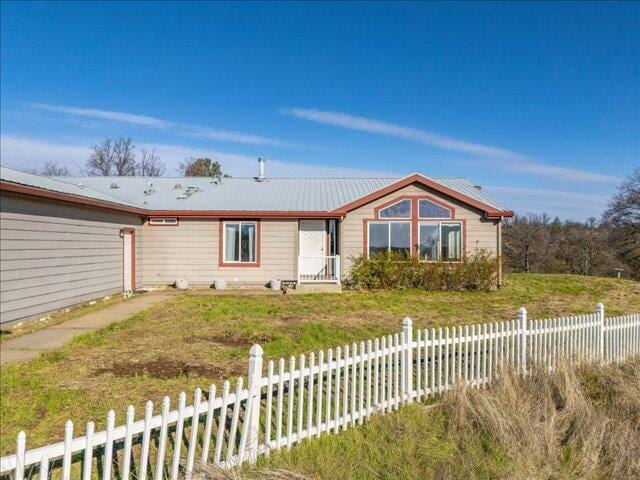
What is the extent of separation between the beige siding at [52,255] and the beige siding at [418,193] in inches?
300

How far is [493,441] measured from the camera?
159 inches

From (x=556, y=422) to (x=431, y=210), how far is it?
1167 cm

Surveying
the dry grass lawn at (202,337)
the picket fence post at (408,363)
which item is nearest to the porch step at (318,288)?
the dry grass lawn at (202,337)

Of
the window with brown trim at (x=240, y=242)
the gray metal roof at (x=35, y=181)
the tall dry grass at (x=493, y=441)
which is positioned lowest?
the tall dry grass at (x=493, y=441)

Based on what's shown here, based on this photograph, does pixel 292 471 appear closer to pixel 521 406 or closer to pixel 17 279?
pixel 521 406

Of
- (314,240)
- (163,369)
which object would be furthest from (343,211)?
(163,369)

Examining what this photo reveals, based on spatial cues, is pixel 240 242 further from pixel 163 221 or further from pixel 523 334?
pixel 523 334

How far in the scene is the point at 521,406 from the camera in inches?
180

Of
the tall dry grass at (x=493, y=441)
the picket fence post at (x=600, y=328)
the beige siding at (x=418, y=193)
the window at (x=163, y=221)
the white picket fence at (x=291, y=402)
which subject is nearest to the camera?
the white picket fence at (x=291, y=402)

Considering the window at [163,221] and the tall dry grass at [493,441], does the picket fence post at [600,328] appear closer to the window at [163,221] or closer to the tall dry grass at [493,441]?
the tall dry grass at [493,441]

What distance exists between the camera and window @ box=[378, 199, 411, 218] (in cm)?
1556

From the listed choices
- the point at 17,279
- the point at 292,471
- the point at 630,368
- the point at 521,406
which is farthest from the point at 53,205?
the point at 630,368

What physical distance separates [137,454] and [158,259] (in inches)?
508

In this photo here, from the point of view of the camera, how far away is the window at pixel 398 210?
15.6 m
